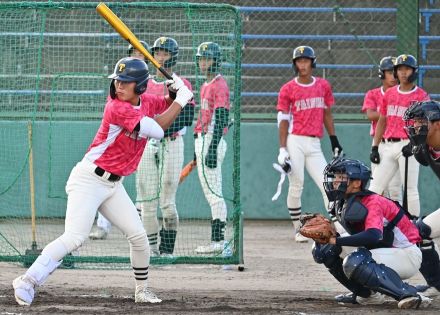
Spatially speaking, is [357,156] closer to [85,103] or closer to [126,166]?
[85,103]

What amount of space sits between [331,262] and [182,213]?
4795 millimetres

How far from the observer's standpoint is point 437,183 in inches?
522

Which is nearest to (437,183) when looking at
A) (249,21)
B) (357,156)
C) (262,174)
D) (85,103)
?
(357,156)

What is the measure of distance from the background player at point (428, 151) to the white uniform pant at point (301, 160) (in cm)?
388

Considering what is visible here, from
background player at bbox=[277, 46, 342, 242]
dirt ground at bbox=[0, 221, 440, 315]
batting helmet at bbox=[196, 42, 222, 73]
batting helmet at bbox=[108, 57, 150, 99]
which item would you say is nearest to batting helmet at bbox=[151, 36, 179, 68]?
batting helmet at bbox=[196, 42, 222, 73]

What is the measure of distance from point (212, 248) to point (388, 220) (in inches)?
121

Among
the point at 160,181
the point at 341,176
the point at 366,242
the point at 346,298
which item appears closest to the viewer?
the point at 366,242

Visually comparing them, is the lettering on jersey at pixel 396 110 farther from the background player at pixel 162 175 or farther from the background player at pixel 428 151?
the background player at pixel 428 151

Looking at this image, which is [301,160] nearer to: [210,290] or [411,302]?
[210,290]

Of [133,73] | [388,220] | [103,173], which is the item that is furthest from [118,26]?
[388,220]

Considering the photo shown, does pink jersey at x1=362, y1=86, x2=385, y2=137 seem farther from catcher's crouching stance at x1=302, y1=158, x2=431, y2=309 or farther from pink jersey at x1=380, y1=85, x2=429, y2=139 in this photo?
catcher's crouching stance at x1=302, y1=158, x2=431, y2=309

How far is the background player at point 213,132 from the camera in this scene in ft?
32.4

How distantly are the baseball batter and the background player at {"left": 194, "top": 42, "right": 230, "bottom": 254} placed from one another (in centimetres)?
242

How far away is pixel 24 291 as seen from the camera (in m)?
7.02
